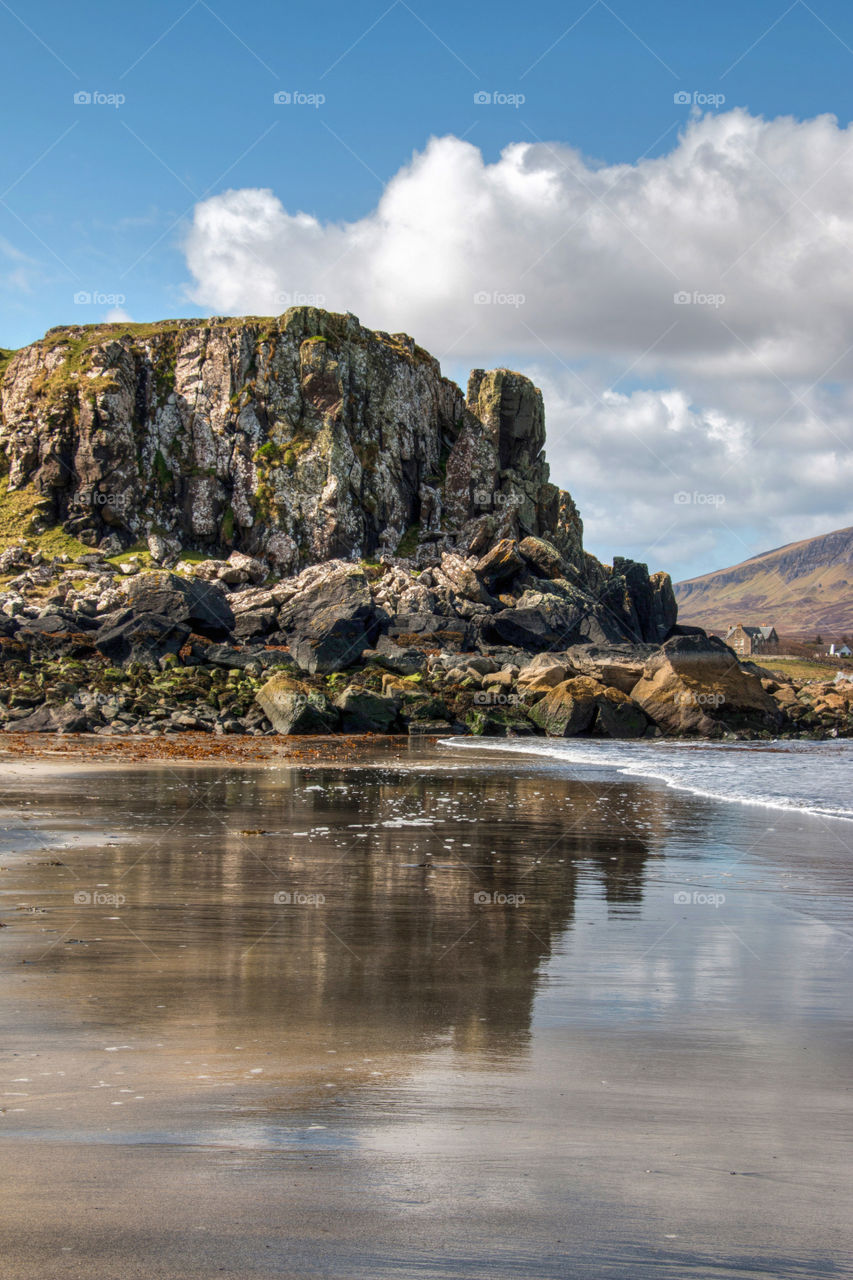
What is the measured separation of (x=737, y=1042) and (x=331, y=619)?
44630 millimetres

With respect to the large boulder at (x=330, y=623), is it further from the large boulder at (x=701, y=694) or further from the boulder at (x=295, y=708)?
the large boulder at (x=701, y=694)

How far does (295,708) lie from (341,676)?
10417mm

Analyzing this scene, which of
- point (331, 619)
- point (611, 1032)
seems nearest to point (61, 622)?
point (331, 619)

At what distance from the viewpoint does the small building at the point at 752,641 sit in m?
134

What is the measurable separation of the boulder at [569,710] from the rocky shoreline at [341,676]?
0.05m

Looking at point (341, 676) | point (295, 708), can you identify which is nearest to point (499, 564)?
point (341, 676)

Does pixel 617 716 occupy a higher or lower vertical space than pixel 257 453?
lower

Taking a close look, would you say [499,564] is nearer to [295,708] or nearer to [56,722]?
[295,708]

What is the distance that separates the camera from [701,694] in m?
39.2

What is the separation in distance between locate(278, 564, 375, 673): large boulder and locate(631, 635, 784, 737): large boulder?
14.1 m

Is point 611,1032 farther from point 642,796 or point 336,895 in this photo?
point 642,796

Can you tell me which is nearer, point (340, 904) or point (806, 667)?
point (340, 904)

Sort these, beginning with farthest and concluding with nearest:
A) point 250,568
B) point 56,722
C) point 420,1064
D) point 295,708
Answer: point 250,568 → point 295,708 → point 56,722 → point 420,1064

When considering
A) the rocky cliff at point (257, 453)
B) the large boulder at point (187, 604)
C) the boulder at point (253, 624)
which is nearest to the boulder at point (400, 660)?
the large boulder at point (187, 604)
